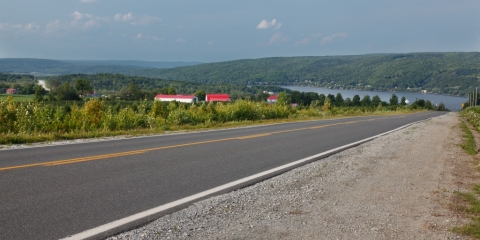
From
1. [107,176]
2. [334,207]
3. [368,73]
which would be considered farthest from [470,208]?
[368,73]

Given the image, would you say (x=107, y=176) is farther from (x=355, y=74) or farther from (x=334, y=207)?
(x=355, y=74)

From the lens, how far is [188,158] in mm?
10336

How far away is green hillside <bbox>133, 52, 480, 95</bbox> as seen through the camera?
15250 cm

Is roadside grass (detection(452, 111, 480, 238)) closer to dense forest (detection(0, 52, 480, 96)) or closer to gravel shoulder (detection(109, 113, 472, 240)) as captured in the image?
gravel shoulder (detection(109, 113, 472, 240))

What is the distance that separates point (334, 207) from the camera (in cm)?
638

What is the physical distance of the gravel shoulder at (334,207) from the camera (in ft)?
17.0

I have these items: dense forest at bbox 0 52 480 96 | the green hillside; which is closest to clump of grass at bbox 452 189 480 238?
dense forest at bbox 0 52 480 96

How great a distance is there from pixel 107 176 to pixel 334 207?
4.19m

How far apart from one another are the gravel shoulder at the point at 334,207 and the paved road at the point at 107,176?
0.76m

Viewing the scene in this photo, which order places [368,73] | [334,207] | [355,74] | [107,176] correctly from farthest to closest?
1. [368,73]
2. [355,74]
3. [107,176]
4. [334,207]

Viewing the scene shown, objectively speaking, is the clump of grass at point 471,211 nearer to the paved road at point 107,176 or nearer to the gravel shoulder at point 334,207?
the gravel shoulder at point 334,207

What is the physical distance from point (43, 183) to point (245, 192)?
11.2 ft

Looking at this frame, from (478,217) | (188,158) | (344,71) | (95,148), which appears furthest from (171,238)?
(344,71)

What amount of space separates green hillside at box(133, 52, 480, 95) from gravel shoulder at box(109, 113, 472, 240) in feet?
478
